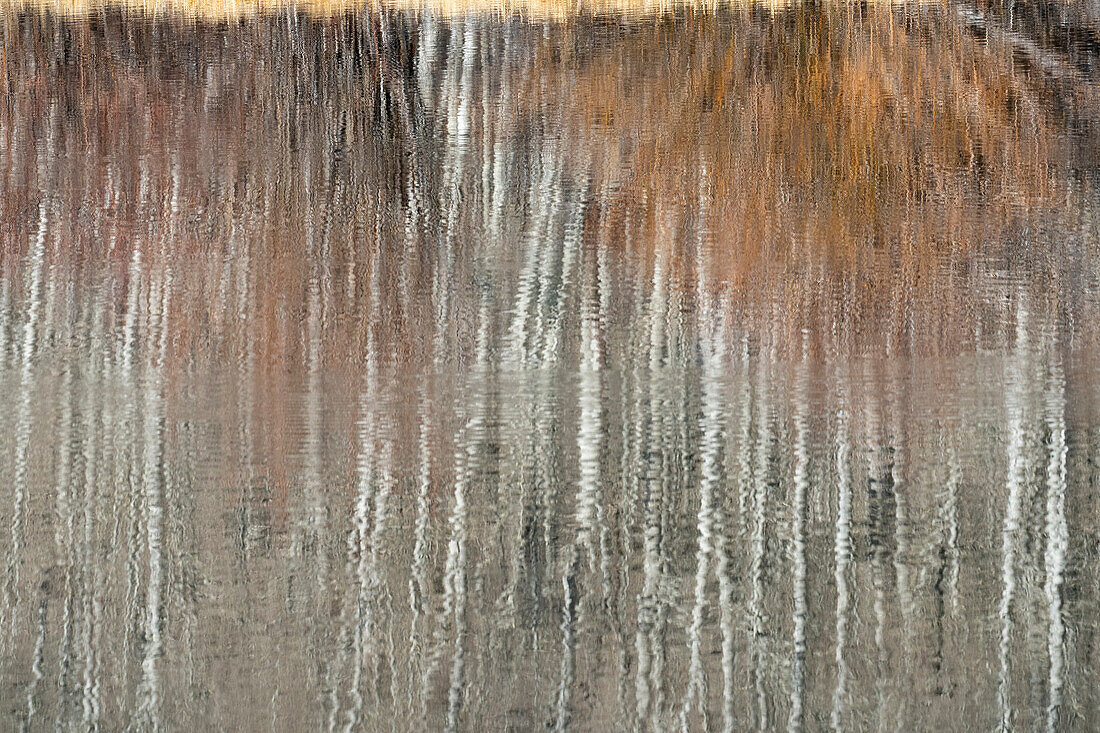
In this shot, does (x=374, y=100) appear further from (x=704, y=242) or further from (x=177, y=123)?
(x=704, y=242)

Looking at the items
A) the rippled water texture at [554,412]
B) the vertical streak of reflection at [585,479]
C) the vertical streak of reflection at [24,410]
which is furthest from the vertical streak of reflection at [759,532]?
the vertical streak of reflection at [24,410]

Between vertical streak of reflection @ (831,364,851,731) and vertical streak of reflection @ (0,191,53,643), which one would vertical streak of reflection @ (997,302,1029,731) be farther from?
vertical streak of reflection @ (0,191,53,643)

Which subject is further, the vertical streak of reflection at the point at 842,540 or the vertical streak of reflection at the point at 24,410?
the vertical streak of reflection at the point at 24,410

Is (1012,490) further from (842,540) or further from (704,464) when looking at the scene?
(704,464)

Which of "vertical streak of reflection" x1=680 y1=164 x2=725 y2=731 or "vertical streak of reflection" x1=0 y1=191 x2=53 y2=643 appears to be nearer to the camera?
"vertical streak of reflection" x1=680 y1=164 x2=725 y2=731

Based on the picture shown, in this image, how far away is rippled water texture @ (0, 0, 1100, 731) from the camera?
136cm

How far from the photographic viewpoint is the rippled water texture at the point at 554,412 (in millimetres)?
1358

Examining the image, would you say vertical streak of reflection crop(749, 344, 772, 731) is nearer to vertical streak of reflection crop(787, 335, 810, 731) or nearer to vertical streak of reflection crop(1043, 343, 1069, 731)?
vertical streak of reflection crop(787, 335, 810, 731)

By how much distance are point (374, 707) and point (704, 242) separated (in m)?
1.30

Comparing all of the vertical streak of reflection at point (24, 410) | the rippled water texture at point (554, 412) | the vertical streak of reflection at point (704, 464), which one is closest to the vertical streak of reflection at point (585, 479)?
the rippled water texture at point (554, 412)

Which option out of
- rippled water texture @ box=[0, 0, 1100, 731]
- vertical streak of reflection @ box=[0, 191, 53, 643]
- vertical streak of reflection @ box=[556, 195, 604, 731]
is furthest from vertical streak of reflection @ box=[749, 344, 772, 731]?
vertical streak of reflection @ box=[0, 191, 53, 643]

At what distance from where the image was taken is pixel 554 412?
1.80 m

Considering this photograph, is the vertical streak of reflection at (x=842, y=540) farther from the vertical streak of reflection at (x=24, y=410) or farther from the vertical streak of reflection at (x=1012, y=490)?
the vertical streak of reflection at (x=24, y=410)

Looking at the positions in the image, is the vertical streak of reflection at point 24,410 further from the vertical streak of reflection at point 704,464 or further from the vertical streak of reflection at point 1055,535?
the vertical streak of reflection at point 1055,535
